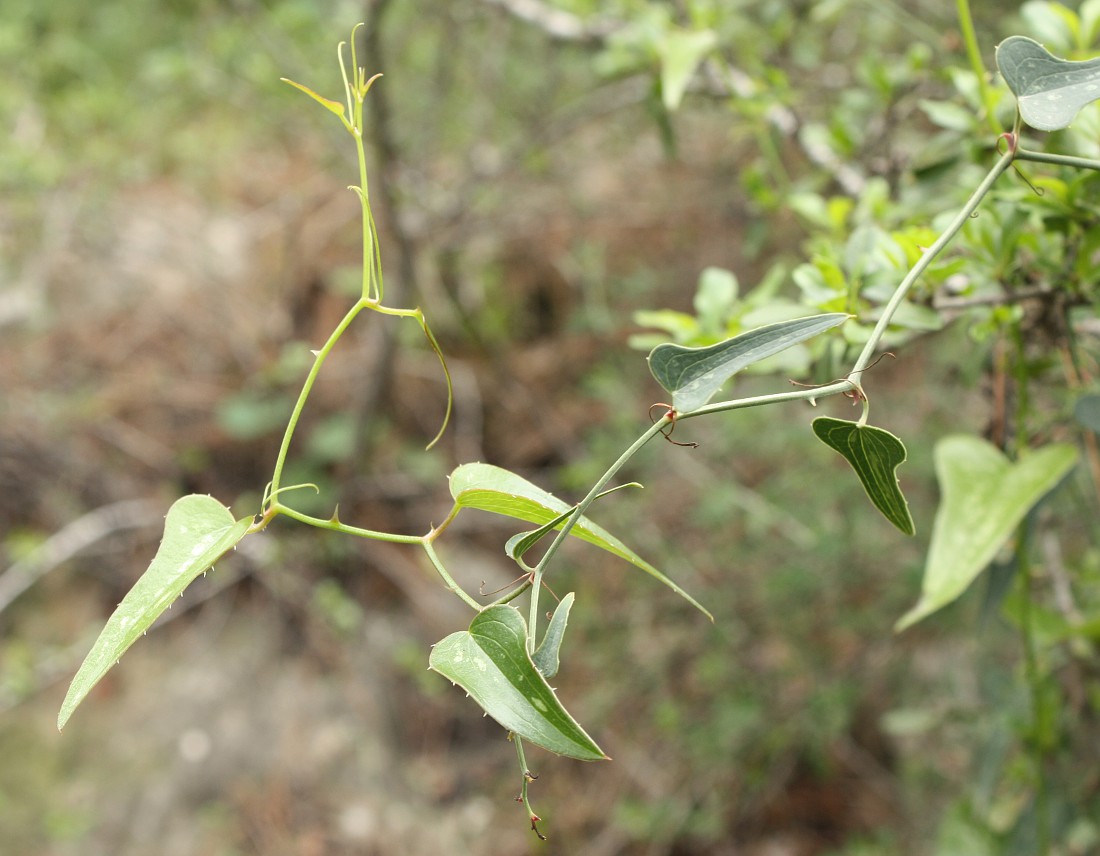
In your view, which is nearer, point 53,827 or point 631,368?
point 53,827

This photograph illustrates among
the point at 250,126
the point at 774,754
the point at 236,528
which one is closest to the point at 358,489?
the point at 774,754

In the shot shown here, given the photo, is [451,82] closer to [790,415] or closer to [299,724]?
[790,415]

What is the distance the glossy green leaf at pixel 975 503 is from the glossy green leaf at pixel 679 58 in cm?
40

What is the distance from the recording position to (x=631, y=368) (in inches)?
81.0

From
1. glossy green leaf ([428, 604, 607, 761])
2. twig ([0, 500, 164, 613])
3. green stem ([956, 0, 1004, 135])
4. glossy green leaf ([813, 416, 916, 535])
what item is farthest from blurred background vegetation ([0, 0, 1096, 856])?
glossy green leaf ([428, 604, 607, 761])

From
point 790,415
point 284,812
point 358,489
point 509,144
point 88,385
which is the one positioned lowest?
point 284,812

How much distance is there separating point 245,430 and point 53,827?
91 centimetres

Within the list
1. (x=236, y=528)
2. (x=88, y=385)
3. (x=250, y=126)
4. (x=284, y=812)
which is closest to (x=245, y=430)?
(x=88, y=385)

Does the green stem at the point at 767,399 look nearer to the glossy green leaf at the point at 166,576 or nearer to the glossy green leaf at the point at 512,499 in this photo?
the glossy green leaf at the point at 512,499

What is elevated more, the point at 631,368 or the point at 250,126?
the point at 250,126

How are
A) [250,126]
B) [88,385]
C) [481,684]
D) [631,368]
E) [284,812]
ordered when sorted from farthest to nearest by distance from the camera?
1. [250,126]
2. [88,385]
3. [631,368]
4. [284,812]
5. [481,684]

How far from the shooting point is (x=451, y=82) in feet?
7.13

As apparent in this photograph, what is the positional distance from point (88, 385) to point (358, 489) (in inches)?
30.6

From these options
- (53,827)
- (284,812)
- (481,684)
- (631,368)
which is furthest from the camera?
(631,368)
